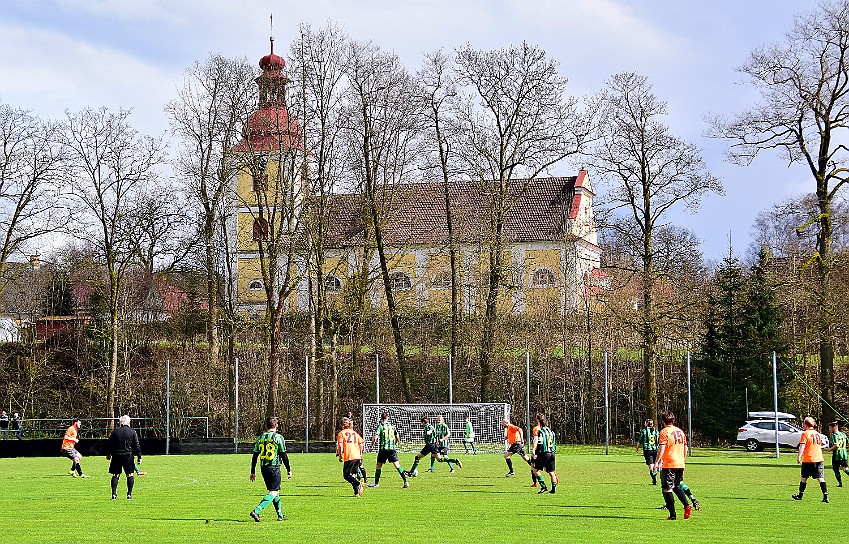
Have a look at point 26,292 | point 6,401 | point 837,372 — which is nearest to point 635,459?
point 837,372

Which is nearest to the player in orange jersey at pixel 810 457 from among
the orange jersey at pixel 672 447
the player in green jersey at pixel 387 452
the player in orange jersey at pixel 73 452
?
the orange jersey at pixel 672 447

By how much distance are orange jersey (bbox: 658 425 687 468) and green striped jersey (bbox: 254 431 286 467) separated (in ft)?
21.5

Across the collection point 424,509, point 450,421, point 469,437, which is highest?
point 450,421

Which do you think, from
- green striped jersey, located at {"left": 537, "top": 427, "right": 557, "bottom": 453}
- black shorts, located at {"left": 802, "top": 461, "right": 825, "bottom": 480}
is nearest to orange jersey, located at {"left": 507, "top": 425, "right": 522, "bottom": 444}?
green striped jersey, located at {"left": 537, "top": 427, "right": 557, "bottom": 453}

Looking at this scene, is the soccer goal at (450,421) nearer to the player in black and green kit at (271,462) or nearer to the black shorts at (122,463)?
the black shorts at (122,463)

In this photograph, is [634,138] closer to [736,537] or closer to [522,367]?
[522,367]

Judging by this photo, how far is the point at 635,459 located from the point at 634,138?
14068 mm

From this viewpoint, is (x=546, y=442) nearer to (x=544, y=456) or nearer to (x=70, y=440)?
(x=544, y=456)

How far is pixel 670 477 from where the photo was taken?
17.4 metres

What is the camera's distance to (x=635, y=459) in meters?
37.3

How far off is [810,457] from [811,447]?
0.83 ft

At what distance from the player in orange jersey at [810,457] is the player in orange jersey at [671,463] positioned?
15.3 ft

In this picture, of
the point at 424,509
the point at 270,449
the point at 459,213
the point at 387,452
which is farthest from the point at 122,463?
the point at 459,213

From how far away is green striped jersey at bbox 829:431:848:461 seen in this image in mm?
23547
